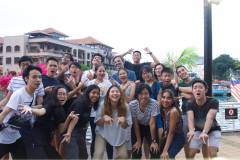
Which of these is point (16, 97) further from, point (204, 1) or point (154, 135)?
point (204, 1)

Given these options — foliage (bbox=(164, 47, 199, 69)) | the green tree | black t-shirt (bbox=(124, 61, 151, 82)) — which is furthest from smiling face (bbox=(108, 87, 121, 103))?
the green tree

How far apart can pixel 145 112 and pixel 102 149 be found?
2.95 ft

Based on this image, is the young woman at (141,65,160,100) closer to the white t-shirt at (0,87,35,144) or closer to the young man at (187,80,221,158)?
the young man at (187,80,221,158)

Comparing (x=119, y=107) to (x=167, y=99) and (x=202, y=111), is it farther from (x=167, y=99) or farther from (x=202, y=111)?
(x=202, y=111)

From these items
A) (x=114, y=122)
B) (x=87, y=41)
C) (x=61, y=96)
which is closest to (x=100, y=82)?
(x=114, y=122)

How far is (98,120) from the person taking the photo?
5387 millimetres

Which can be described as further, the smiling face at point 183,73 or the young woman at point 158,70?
the young woman at point 158,70

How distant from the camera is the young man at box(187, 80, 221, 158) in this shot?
5.30m

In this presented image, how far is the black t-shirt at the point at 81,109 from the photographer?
17.0ft

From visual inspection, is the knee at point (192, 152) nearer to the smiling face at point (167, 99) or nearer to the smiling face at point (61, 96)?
the smiling face at point (167, 99)

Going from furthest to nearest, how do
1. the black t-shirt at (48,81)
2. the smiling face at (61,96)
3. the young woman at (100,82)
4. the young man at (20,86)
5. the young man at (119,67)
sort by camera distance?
1. the young man at (119,67)
2. the young woman at (100,82)
3. the black t-shirt at (48,81)
4. the smiling face at (61,96)
5. the young man at (20,86)

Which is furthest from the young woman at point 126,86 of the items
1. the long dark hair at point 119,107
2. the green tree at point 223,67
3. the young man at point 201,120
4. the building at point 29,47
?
the green tree at point 223,67

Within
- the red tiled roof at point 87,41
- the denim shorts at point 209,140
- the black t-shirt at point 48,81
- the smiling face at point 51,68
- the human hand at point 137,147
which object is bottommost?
the human hand at point 137,147

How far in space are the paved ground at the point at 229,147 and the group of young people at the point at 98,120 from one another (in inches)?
56.3
